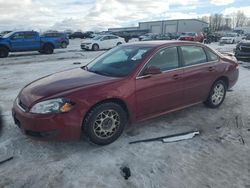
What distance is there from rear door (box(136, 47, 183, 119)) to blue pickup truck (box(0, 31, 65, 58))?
15.3 meters

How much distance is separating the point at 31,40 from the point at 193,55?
15892 millimetres

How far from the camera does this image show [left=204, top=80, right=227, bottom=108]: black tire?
5.65 meters

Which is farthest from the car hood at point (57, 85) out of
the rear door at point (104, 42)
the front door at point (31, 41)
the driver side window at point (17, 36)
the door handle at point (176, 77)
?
the rear door at point (104, 42)

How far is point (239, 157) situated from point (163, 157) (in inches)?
44.0

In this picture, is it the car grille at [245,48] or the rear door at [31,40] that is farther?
the rear door at [31,40]

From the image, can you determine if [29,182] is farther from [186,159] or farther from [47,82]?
[186,159]

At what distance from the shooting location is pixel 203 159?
3.70 m

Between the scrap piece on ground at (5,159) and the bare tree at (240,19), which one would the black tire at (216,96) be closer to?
the scrap piece on ground at (5,159)

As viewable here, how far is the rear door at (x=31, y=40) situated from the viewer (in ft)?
60.0

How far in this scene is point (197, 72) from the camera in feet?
16.8

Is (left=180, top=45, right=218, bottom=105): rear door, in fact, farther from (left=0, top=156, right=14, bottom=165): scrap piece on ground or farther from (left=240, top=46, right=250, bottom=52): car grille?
(left=240, top=46, right=250, bottom=52): car grille

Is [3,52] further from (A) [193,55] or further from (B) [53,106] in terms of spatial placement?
(B) [53,106]

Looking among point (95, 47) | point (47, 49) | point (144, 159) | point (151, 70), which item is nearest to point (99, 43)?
point (95, 47)

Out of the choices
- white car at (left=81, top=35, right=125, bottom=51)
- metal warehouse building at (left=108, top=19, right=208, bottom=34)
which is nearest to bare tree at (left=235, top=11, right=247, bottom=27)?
metal warehouse building at (left=108, top=19, right=208, bottom=34)
